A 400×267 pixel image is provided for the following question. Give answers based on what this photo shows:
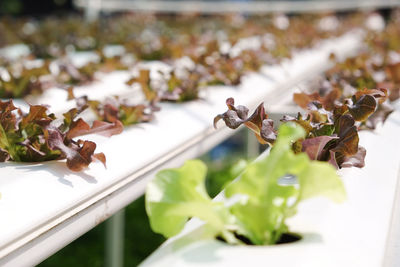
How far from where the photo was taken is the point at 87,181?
190cm

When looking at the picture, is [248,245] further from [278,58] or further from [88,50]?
[88,50]

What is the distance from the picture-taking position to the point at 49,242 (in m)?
1.63

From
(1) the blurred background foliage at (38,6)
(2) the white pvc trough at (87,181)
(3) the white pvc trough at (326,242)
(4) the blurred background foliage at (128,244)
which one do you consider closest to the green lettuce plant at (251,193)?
(3) the white pvc trough at (326,242)

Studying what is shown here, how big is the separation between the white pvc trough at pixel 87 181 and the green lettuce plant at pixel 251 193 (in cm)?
43

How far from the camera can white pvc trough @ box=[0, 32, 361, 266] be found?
1.57m

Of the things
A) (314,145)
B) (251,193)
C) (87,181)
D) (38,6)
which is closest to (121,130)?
(87,181)

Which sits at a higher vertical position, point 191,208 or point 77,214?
point 191,208

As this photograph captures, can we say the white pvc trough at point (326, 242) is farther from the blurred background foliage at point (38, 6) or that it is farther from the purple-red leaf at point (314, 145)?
the blurred background foliage at point (38, 6)

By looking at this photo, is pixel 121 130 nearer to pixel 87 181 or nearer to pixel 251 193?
pixel 87 181

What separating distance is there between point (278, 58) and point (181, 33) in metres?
3.06

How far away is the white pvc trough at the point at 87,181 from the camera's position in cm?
157

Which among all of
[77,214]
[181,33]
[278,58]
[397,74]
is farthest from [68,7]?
[77,214]

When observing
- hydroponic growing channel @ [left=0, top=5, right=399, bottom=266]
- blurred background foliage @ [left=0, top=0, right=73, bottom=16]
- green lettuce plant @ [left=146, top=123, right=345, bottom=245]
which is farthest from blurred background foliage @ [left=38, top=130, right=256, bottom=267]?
blurred background foliage @ [left=0, top=0, right=73, bottom=16]

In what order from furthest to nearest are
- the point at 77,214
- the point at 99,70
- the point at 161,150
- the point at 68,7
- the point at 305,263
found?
the point at 68,7
the point at 99,70
the point at 161,150
the point at 77,214
the point at 305,263
